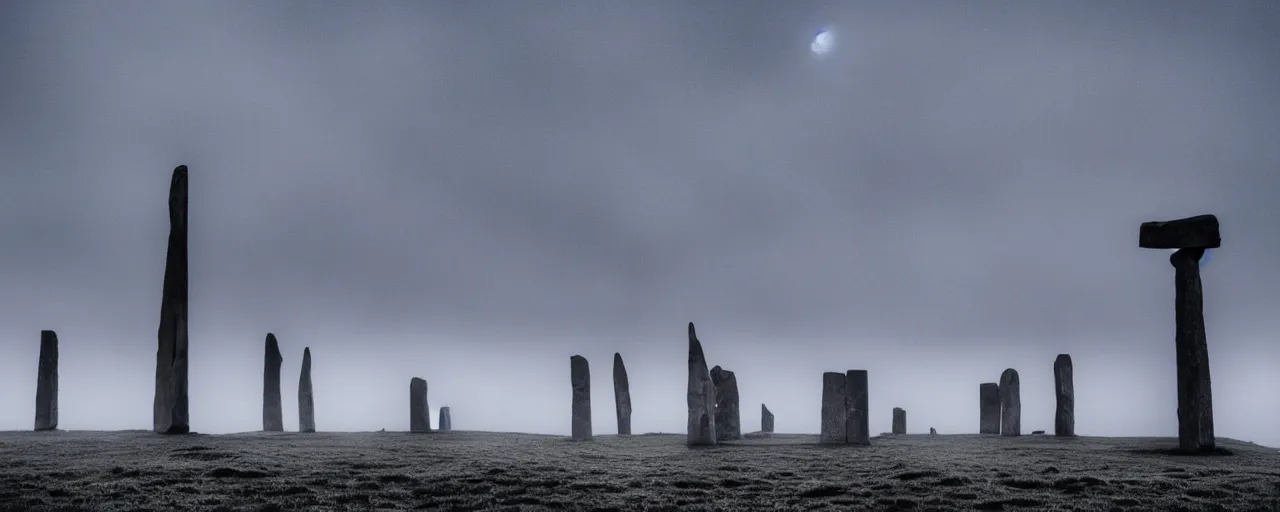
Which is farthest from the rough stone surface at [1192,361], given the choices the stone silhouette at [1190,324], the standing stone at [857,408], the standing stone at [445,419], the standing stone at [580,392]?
the standing stone at [445,419]

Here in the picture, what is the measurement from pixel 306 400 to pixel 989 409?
76.1ft

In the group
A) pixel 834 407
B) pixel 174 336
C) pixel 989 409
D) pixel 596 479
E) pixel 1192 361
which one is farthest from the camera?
pixel 989 409

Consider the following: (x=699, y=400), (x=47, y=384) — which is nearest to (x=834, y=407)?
(x=699, y=400)

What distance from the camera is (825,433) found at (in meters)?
24.3

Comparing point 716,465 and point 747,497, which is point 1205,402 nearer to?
point 716,465

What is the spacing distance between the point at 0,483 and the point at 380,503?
16.4 ft

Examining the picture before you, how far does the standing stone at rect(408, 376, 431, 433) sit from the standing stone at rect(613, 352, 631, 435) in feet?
20.6

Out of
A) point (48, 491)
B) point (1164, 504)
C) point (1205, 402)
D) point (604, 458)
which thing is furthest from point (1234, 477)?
point (48, 491)

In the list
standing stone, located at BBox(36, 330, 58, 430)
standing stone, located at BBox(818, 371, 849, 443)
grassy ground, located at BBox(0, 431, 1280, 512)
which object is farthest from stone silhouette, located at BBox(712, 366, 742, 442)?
standing stone, located at BBox(36, 330, 58, 430)

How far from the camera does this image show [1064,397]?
97.6 ft

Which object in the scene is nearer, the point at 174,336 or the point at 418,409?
the point at 174,336

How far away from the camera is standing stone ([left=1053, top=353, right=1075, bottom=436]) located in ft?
96.9

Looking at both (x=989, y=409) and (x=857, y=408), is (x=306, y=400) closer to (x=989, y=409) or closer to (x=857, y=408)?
(x=857, y=408)

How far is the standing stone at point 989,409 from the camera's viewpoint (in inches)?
1242
